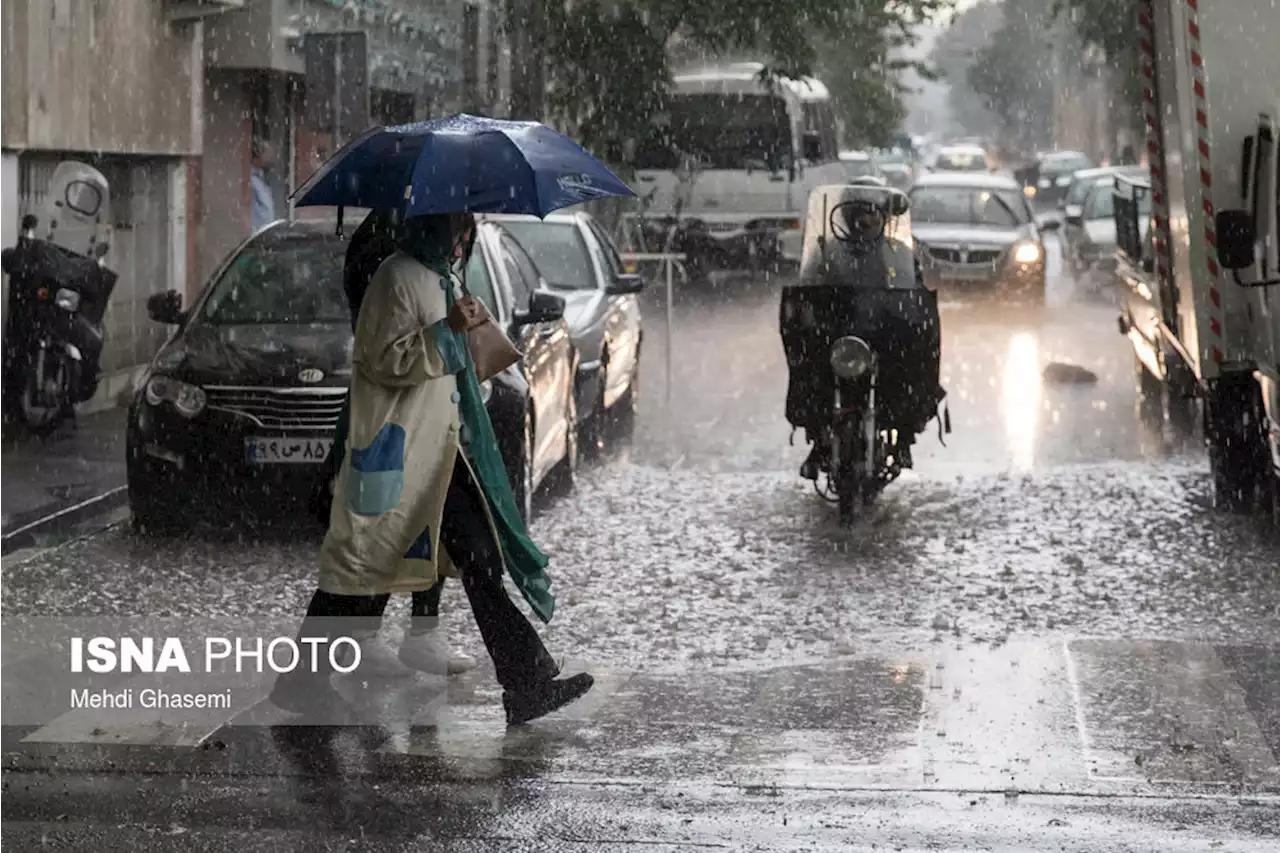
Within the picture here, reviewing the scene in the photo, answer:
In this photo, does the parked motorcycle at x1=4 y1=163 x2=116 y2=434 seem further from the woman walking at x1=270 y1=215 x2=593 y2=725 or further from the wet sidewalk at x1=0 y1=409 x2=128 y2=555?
the woman walking at x1=270 y1=215 x2=593 y2=725

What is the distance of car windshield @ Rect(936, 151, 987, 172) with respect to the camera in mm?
66812

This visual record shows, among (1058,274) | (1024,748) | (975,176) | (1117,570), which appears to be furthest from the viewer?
(1058,274)

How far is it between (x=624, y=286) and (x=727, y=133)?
17.7 metres

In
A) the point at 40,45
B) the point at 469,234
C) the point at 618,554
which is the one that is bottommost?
the point at 618,554

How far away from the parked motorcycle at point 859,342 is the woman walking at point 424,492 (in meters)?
4.61

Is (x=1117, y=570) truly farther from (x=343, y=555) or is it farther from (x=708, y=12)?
(x=708, y=12)

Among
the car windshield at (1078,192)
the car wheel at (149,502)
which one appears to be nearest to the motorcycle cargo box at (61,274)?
the car wheel at (149,502)

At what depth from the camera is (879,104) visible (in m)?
48.8

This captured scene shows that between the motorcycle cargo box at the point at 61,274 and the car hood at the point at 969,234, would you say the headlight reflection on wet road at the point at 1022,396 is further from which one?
the motorcycle cargo box at the point at 61,274

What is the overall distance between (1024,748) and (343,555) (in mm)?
2141

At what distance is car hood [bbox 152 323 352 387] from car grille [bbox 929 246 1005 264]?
699 inches

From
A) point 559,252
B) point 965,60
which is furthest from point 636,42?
point 965,60

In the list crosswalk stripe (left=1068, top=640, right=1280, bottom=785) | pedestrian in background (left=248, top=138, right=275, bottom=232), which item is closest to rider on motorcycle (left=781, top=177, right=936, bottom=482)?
crosswalk stripe (left=1068, top=640, right=1280, bottom=785)

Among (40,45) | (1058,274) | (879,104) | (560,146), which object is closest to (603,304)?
(40,45)
